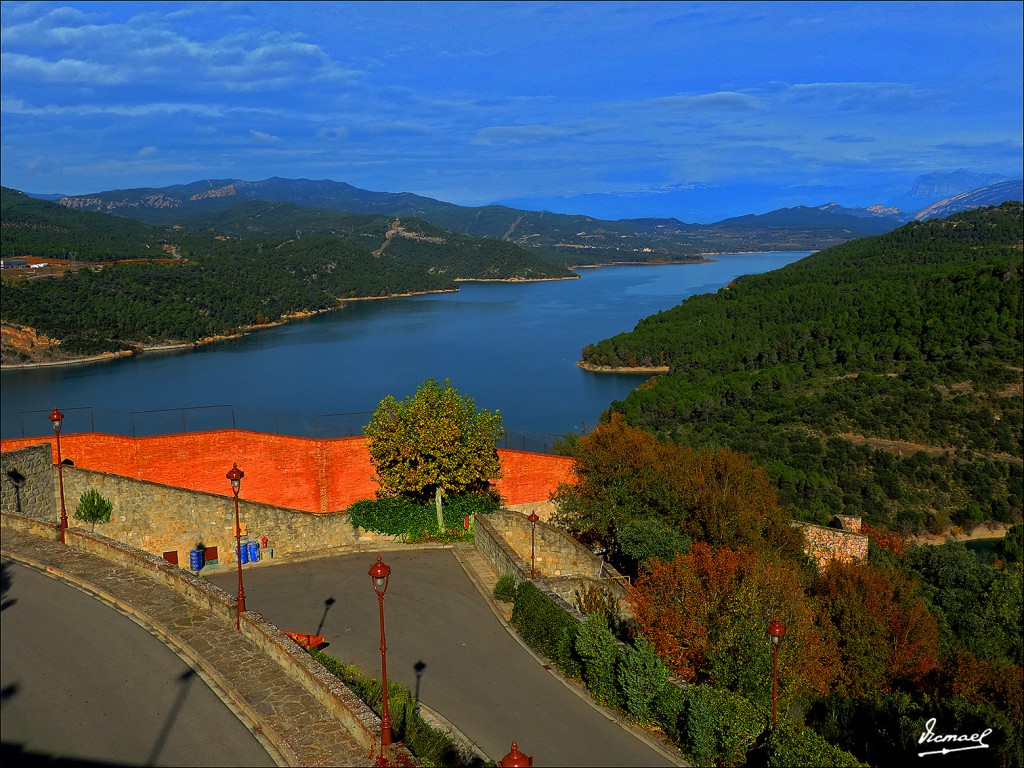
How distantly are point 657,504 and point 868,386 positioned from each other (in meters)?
29.7

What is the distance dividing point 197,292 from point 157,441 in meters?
81.3

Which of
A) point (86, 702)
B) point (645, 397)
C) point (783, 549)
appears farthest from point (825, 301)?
point (86, 702)

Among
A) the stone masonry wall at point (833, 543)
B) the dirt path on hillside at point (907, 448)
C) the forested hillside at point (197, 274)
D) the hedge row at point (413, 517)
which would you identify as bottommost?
the dirt path on hillside at point (907, 448)

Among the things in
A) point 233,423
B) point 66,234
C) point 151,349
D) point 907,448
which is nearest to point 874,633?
point 233,423

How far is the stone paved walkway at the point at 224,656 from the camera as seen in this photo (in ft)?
23.1

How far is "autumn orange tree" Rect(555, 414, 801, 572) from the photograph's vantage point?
1527 cm

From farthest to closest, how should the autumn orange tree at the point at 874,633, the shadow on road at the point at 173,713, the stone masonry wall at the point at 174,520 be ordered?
1. the stone masonry wall at the point at 174,520
2. the autumn orange tree at the point at 874,633
3. the shadow on road at the point at 173,713

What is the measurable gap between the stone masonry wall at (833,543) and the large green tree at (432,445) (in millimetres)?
8777

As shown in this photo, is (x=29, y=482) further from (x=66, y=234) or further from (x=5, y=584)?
(x=66, y=234)

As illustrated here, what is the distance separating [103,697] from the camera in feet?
24.1

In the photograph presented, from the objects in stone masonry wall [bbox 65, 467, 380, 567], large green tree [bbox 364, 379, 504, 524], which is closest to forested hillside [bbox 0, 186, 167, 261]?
stone masonry wall [bbox 65, 467, 380, 567]

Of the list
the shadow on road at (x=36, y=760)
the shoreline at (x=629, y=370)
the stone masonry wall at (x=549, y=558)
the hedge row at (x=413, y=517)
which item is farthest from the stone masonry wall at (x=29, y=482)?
the shoreline at (x=629, y=370)

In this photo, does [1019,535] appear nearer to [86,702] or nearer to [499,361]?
[86,702]

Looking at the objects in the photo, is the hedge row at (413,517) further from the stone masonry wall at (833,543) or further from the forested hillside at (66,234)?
the forested hillside at (66,234)
